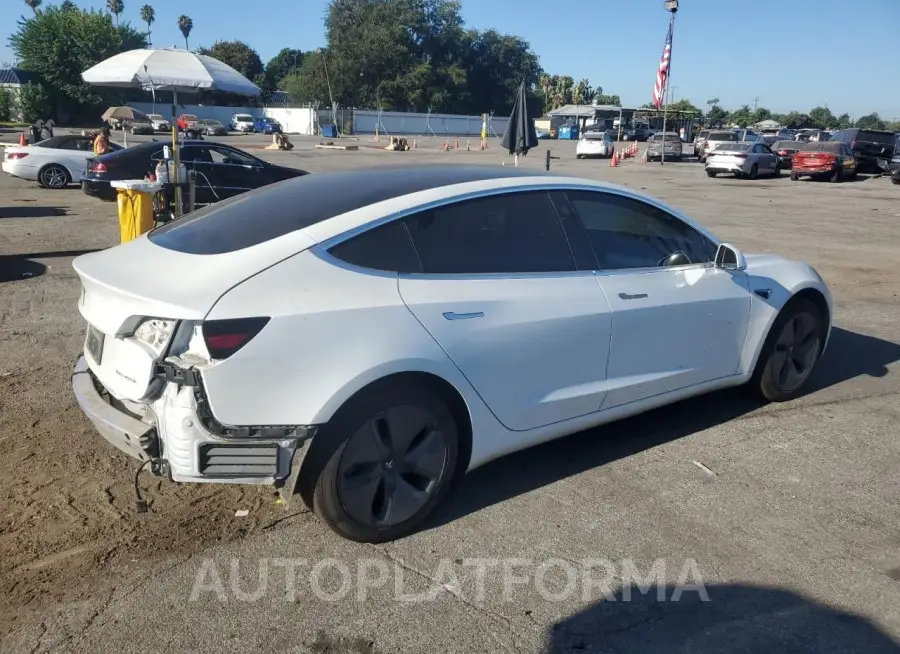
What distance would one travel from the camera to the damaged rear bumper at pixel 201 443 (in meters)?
Result: 2.99

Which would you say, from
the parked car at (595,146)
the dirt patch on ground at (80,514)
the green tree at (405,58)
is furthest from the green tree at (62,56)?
the dirt patch on ground at (80,514)

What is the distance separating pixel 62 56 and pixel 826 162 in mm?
58510

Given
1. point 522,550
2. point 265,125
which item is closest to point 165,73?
point 522,550

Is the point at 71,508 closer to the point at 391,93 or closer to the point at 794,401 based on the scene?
the point at 794,401

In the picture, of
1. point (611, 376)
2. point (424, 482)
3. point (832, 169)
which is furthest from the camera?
point (832, 169)

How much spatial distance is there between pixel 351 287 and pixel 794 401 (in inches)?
141

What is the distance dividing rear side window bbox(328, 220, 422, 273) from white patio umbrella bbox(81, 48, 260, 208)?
Result: 25.7 ft

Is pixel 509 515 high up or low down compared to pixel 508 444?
down

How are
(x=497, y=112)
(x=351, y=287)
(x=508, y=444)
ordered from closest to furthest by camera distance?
(x=351, y=287), (x=508, y=444), (x=497, y=112)

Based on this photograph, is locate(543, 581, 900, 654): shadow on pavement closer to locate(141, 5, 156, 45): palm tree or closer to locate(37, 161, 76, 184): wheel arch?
locate(37, 161, 76, 184): wheel arch

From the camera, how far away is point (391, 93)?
85375 millimetres

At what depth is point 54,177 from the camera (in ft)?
60.4

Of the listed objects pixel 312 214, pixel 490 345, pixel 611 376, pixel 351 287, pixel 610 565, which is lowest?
pixel 610 565

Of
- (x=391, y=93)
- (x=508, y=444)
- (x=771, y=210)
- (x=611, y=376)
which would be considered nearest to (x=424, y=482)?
(x=508, y=444)
